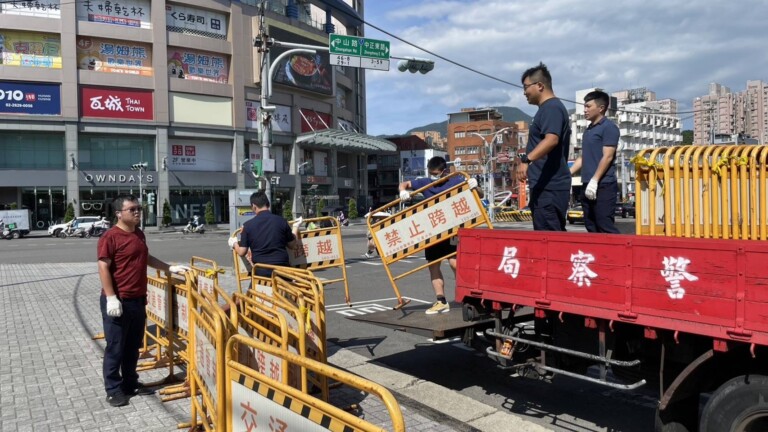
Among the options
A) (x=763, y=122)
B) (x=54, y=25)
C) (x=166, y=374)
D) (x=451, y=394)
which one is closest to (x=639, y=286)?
(x=451, y=394)

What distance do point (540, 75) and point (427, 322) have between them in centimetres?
261

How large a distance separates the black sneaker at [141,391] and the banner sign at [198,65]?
161 ft

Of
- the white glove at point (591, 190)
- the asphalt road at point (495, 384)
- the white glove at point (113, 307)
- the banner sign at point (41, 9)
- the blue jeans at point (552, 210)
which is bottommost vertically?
the asphalt road at point (495, 384)

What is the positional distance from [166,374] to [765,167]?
583 cm

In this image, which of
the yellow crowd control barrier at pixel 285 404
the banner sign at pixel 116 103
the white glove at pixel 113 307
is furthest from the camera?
the banner sign at pixel 116 103

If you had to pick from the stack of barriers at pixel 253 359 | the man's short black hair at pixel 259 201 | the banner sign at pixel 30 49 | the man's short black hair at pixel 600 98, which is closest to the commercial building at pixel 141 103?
the banner sign at pixel 30 49

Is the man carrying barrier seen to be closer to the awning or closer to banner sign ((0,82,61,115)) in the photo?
banner sign ((0,82,61,115))

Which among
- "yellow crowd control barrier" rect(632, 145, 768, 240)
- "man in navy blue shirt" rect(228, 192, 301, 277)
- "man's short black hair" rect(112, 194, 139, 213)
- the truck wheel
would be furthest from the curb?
"man's short black hair" rect(112, 194, 139, 213)

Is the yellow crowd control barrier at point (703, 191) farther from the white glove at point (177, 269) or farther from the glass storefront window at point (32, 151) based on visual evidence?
the glass storefront window at point (32, 151)

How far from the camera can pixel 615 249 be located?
12.0 ft

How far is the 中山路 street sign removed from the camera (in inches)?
593

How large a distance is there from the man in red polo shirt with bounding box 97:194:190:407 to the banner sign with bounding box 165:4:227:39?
4968 centimetres

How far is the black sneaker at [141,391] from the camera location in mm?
5335

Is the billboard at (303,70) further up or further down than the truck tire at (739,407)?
further up
